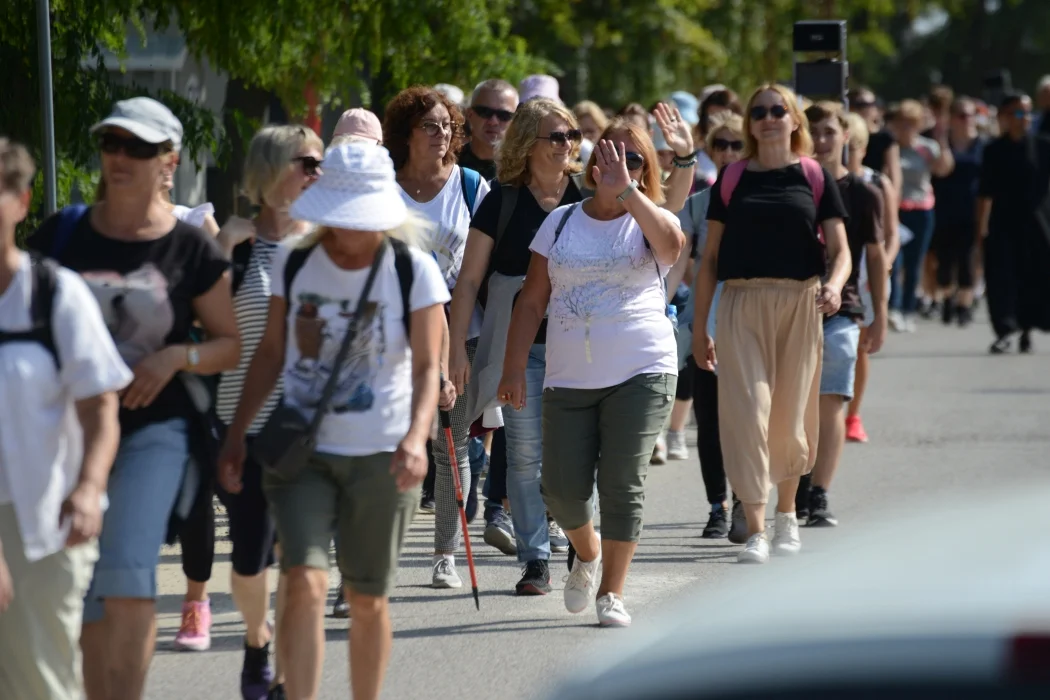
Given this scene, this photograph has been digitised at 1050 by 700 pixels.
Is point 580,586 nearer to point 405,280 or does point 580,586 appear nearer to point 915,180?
point 405,280

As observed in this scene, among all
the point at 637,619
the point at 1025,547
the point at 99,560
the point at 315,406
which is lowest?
the point at 637,619

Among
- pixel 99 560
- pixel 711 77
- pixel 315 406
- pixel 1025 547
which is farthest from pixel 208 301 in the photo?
pixel 711 77

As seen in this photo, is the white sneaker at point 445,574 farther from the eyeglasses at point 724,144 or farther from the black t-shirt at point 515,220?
the eyeglasses at point 724,144

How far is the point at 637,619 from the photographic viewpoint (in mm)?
7301

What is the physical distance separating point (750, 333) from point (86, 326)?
4.30 meters

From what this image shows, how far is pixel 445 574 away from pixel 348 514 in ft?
8.99

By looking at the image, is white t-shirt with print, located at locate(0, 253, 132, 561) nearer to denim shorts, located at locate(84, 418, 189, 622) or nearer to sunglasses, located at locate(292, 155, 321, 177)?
denim shorts, located at locate(84, 418, 189, 622)

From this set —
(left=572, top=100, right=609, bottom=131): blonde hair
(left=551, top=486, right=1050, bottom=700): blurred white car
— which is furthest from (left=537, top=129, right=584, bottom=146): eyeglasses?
(left=551, top=486, right=1050, bottom=700): blurred white car

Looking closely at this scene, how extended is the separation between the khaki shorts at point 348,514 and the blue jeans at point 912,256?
1489 centimetres

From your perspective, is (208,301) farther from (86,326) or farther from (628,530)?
(628,530)

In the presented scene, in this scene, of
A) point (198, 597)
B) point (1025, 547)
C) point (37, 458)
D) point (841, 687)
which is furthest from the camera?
point (198, 597)

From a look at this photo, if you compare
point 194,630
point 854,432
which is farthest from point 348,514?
point 854,432

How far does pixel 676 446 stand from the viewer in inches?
467

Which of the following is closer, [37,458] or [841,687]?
[841,687]
